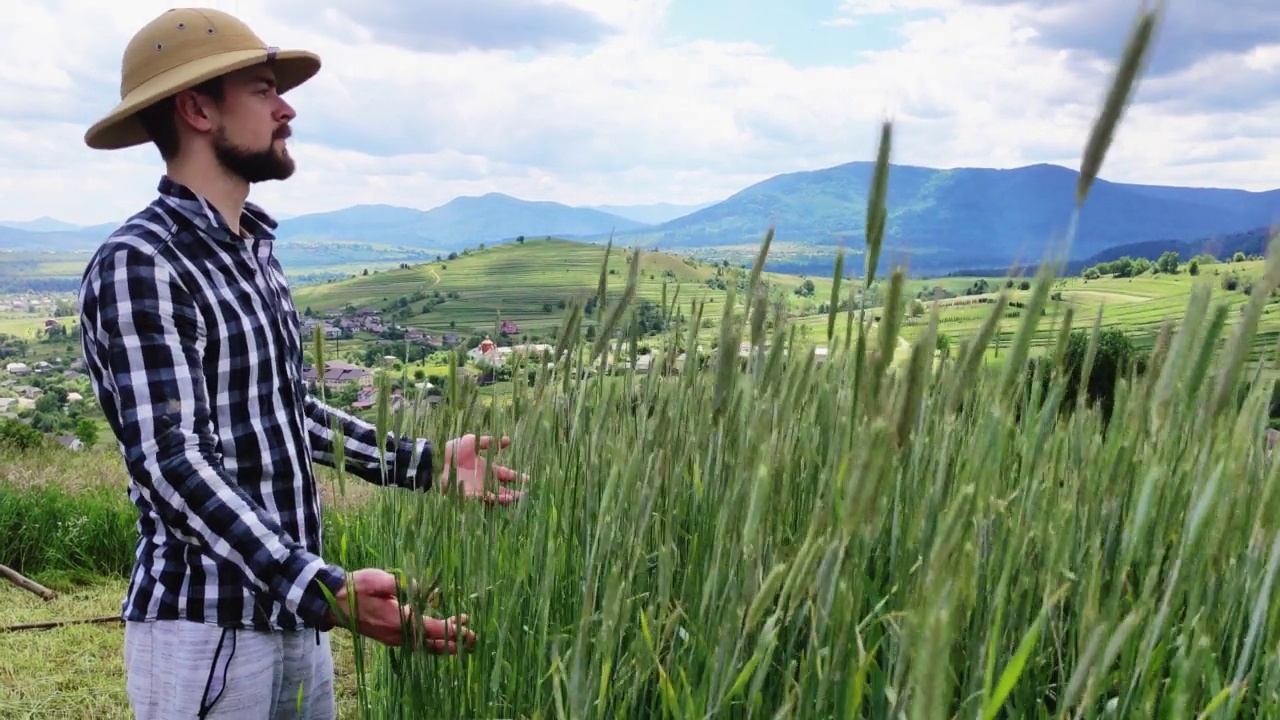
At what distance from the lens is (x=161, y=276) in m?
1.56

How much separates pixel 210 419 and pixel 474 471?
0.57 m

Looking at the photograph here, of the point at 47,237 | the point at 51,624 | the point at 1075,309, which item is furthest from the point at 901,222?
the point at 47,237

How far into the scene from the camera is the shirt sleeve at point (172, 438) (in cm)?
149

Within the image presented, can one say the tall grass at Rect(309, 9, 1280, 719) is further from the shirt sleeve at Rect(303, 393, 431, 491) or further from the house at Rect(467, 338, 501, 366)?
the shirt sleeve at Rect(303, 393, 431, 491)

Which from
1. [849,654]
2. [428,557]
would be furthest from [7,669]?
[849,654]

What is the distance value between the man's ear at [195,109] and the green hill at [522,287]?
0.64 meters

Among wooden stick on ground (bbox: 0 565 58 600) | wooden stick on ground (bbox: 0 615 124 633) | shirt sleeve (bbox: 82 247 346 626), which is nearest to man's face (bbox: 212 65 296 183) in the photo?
shirt sleeve (bbox: 82 247 346 626)

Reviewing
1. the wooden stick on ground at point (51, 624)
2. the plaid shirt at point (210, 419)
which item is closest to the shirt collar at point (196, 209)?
the plaid shirt at point (210, 419)

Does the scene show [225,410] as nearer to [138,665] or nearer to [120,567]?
[138,665]

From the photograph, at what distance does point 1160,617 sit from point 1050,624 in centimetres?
39

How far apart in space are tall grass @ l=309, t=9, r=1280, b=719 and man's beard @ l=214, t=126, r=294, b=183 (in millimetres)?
644

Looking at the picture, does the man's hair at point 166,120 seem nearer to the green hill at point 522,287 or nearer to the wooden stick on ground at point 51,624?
the green hill at point 522,287

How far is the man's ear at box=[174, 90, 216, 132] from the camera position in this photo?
1.74 metres

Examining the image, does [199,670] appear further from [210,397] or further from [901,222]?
[901,222]
